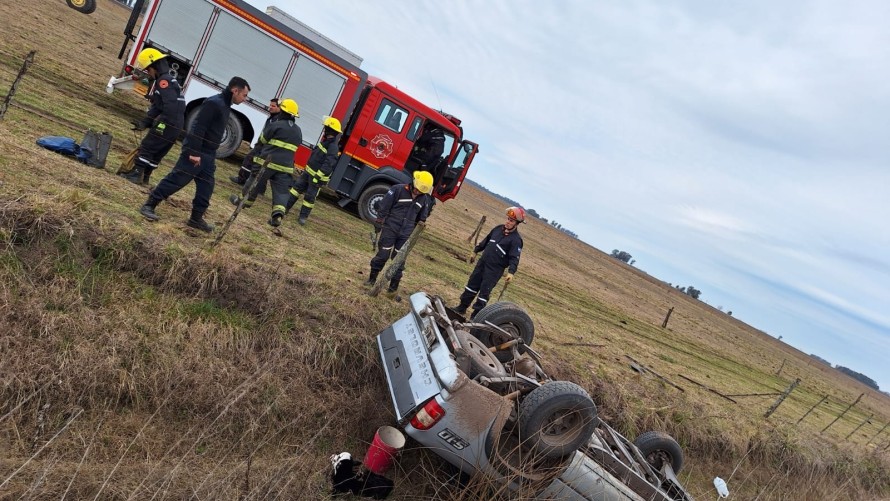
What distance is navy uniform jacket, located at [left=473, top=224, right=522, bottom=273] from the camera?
756 centimetres

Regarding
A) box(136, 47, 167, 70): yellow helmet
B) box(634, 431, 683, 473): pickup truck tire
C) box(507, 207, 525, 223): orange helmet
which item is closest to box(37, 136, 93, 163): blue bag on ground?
box(136, 47, 167, 70): yellow helmet

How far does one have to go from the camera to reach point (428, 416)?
387cm

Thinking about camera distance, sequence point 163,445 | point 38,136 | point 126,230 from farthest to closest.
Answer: point 38,136 → point 126,230 → point 163,445

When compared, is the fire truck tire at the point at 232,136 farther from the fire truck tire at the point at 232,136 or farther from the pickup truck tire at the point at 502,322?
the pickup truck tire at the point at 502,322

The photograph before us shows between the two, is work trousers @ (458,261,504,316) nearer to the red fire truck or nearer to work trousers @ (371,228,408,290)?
work trousers @ (371,228,408,290)

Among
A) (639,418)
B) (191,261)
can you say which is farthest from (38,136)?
(639,418)

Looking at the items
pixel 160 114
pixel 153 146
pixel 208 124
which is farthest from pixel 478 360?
pixel 160 114

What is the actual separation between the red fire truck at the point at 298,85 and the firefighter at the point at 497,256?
3.85m

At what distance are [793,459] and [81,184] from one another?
12.3 m

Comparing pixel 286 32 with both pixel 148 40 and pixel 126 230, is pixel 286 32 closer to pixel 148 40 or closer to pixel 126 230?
pixel 148 40

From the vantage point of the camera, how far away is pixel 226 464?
411 cm

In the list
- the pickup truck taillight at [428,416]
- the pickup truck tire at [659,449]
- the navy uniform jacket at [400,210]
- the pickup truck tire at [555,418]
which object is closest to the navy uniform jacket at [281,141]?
the navy uniform jacket at [400,210]

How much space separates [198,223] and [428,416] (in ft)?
12.5

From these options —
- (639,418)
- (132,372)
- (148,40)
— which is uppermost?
(148,40)
